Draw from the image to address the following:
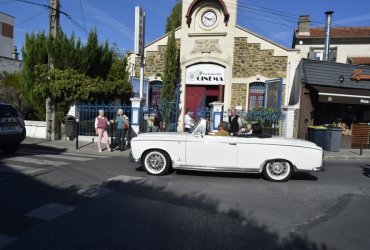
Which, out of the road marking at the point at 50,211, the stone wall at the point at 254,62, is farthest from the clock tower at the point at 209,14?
the road marking at the point at 50,211

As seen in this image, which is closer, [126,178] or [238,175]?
[126,178]

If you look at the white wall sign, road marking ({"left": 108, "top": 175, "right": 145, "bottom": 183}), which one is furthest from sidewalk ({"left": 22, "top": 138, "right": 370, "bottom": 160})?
the white wall sign

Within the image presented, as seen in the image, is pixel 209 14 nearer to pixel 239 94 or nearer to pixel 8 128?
pixel 239 94

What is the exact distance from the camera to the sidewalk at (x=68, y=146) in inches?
503

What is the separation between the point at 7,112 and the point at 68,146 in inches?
125

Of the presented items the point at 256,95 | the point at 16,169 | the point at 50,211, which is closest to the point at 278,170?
the point at 50,211

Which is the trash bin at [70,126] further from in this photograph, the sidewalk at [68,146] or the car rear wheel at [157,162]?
the car rear wheel at [157,162]

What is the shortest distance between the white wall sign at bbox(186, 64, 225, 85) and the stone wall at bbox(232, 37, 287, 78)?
83 centimetres

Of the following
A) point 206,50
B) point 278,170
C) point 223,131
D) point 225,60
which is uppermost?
point 206,50

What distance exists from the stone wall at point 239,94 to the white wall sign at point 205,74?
77 centimetres

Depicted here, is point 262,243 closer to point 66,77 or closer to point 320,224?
point 320,224

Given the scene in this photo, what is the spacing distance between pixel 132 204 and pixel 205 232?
1.70 meters

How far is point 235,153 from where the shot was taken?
324 inches

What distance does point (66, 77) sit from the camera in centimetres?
1467
